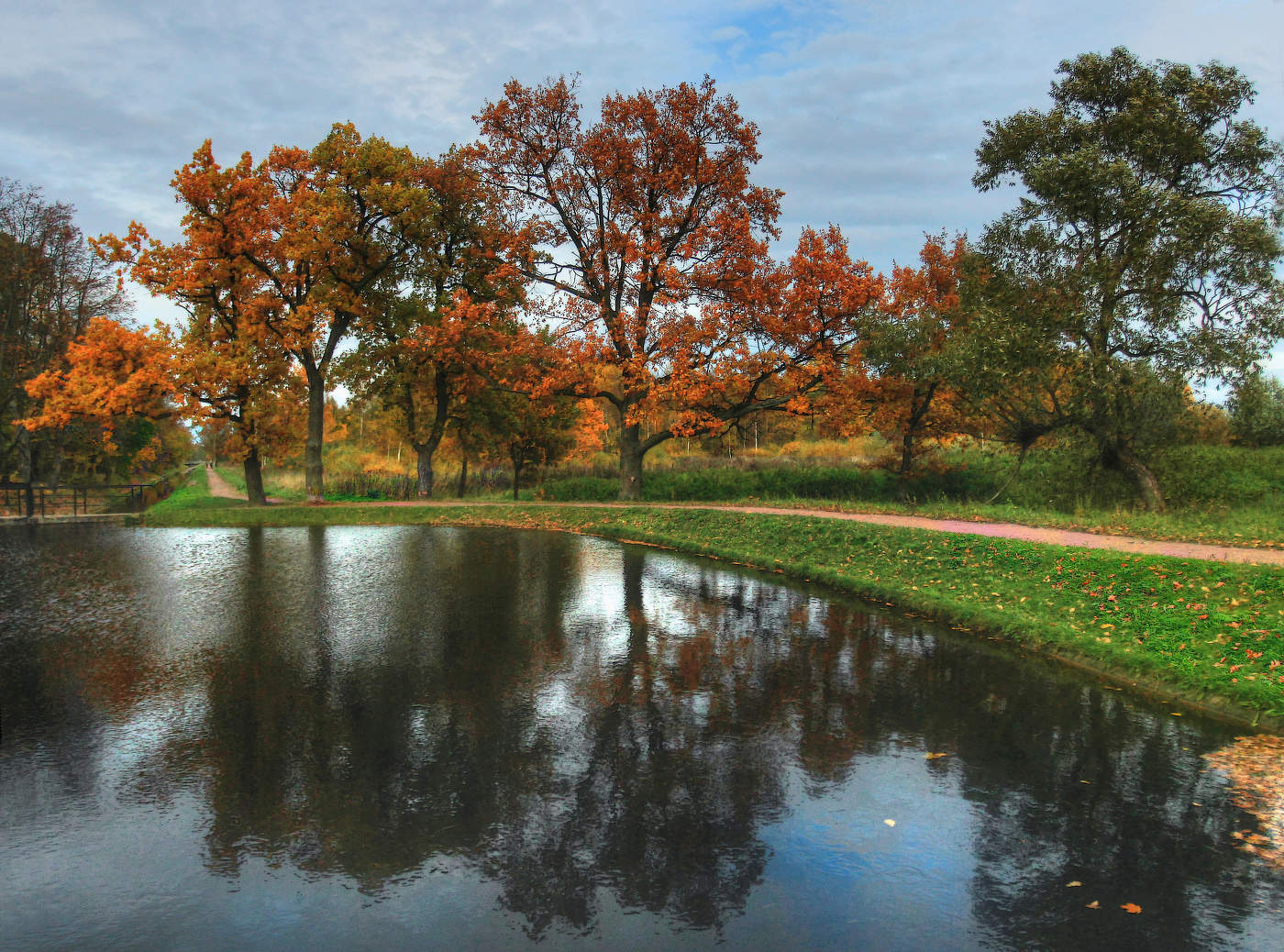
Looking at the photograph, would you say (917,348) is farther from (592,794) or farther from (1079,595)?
(592,794)

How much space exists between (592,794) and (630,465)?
2289 centimetres

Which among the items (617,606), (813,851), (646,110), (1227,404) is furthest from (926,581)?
(646,110)

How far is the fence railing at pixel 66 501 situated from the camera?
25406mm

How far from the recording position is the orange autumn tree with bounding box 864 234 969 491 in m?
23.6

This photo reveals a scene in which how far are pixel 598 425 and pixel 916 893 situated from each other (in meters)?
22.9

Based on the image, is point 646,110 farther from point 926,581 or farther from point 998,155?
point 926,581

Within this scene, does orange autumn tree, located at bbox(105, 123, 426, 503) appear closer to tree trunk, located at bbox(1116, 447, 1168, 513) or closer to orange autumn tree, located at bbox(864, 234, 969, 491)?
orange autumn tree, located at bbox(864, 234, 969, 491)

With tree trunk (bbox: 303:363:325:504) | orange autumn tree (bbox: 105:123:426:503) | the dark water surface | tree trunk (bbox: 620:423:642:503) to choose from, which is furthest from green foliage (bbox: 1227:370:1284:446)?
tree trunk (bbox: 303:363:325:504)

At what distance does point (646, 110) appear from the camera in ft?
82.2

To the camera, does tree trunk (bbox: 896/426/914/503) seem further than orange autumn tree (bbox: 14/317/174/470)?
Yes

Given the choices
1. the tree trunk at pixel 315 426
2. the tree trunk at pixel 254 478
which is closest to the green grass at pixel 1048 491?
the tree trunk at pixel 315 426

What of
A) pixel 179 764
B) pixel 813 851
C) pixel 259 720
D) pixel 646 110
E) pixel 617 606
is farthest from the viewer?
pixel 646 110

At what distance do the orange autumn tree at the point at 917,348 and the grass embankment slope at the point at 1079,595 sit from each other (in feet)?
29.3

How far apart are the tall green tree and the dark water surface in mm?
14064
